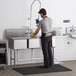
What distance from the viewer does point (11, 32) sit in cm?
741

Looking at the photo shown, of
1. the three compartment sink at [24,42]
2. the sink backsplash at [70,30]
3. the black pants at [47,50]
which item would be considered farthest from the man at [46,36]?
the sink backsplash at [70,30]

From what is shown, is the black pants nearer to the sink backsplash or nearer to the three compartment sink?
the three compartment sink

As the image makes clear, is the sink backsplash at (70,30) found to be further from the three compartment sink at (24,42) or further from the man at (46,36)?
the three compartment sink at (24,42)

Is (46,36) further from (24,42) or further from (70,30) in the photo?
(70,30)

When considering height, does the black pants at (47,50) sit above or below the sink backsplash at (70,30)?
below

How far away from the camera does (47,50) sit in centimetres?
711

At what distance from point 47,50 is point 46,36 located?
371 millimetres

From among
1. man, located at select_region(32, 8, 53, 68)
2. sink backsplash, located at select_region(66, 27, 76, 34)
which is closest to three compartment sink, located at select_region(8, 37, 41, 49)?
man, located at select_region(32, 8, 53, 68)

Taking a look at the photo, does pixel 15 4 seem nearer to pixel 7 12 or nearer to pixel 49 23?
pixel 7 12

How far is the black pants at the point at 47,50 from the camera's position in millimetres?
7035

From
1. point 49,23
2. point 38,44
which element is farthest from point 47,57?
point 49,23

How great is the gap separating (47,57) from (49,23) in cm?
87

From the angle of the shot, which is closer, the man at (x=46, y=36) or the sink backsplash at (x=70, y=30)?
the man at (x=46, y=36)

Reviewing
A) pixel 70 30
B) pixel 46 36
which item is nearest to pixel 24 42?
pixel 46 36
